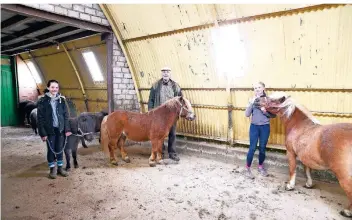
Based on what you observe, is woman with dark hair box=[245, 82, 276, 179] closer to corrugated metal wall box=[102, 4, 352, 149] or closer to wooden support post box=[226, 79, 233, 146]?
corrugated metal wall box=[102, 4, 352, 149]

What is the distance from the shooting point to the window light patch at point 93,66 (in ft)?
28.5

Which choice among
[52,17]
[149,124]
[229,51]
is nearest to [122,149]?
[149,124]

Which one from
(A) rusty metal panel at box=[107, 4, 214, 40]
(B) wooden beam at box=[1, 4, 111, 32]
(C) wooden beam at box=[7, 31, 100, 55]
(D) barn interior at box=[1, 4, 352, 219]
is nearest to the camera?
(D) barn interior at box=[1, 4, 352, 219]

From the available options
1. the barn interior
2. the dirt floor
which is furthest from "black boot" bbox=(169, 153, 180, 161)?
the dirt floor

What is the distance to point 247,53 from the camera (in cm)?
495

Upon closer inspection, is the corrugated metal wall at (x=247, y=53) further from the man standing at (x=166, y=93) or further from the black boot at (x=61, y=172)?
the black boot at (x=61, y=172)

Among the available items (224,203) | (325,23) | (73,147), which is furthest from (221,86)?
(73,147)

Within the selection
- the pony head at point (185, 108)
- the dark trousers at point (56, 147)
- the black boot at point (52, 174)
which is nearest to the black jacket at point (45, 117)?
the dark trousers at point (56, 147)

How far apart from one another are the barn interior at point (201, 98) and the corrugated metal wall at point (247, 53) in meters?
0.02

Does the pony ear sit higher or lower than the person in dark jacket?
higher

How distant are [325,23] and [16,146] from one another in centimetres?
845

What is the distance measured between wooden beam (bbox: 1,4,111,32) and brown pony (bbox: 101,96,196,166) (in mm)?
2570

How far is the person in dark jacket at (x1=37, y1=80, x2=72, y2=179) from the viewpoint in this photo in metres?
4.55

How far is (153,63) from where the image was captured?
263 inches
